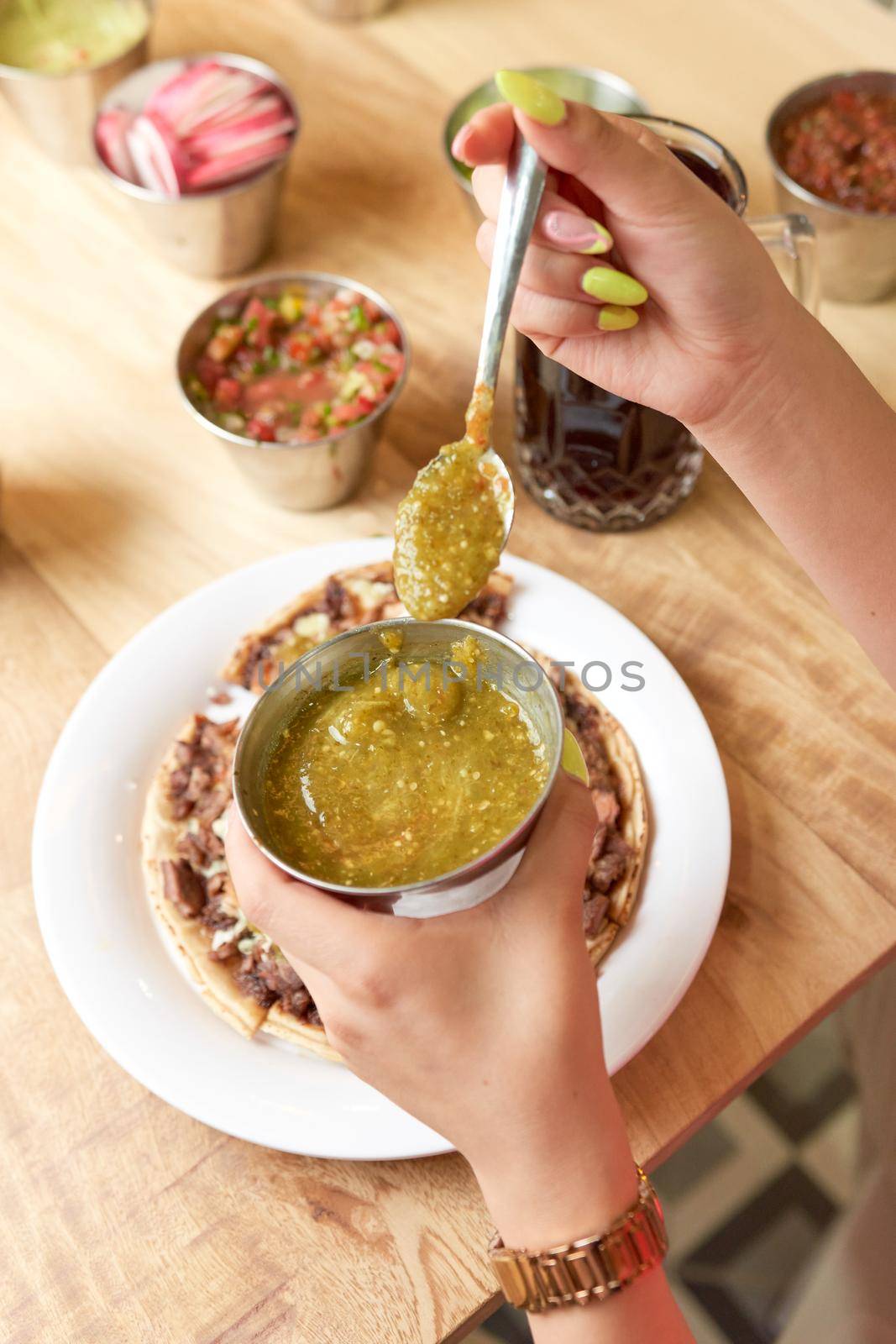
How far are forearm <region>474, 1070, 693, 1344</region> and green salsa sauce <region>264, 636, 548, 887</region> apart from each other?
325 millimetres

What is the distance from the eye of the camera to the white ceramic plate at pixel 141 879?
5.37 feet

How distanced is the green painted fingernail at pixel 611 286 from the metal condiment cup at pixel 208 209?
1.25m

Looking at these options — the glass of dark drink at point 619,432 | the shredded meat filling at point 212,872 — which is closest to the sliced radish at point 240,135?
the glass of dark drink at point 619,432

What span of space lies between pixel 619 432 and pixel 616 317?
40cm

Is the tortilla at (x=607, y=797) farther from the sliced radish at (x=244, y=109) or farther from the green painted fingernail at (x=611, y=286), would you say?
the sliced radish at (x=244, y=109)

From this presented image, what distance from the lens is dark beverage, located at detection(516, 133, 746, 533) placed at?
200cm

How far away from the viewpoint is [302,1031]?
172 cm

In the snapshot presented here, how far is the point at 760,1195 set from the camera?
271 cm

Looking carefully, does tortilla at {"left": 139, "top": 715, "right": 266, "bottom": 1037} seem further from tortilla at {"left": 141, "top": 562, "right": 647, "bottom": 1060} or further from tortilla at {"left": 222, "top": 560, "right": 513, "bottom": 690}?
tortilla at {"left": 222, "top": 560, "right": 513, "bottom": 690}

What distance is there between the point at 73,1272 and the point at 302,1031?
44cm

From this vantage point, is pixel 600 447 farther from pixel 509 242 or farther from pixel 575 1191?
pixel 575 1191

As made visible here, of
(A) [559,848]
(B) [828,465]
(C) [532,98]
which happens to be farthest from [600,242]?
(A) [559,848]

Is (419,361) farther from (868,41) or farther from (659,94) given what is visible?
(868,41)

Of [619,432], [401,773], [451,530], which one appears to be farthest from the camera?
[619,432]
